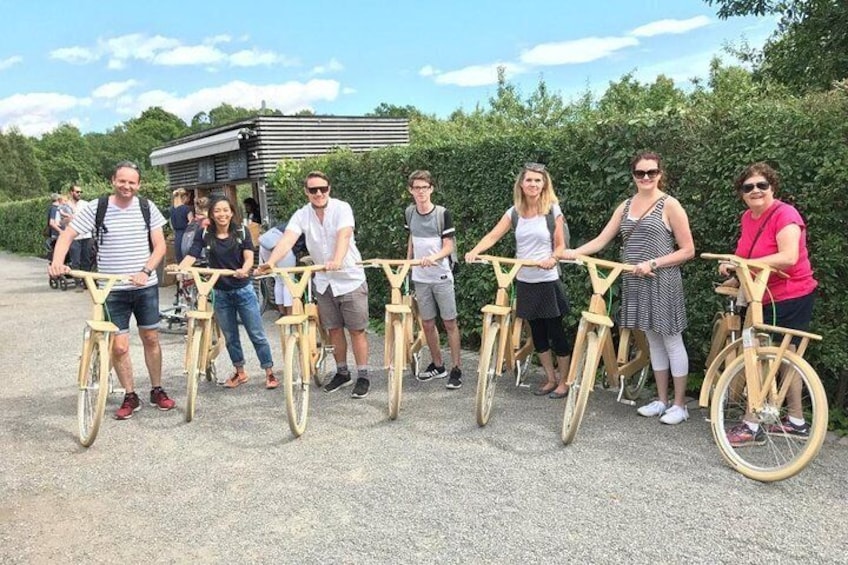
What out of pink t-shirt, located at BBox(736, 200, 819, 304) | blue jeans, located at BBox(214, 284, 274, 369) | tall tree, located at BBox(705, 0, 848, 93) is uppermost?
tall tree, located at BBox(705, 0, 848, 93)

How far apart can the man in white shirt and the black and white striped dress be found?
2103 mm

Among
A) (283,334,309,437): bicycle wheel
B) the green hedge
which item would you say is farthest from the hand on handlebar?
the green hedge

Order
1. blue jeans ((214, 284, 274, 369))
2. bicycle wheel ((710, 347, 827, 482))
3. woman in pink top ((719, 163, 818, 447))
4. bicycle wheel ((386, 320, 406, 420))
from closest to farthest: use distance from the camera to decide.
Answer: bicycle wheel ((710, 347, 827, 482)) → woman in pink top ((719, 163, 818, 447)) → bicycle wheel ((386, 320, 406, 420)) → blue jeans ((214, 284, 274, 369))

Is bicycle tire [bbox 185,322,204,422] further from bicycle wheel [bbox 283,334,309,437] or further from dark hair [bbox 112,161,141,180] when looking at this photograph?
dark hair [bbox 112,161,141,180]

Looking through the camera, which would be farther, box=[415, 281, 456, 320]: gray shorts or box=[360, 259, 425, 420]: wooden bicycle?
box=[415, 281, 456, 320]: gray shorts

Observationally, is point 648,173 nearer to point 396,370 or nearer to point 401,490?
point 396,370

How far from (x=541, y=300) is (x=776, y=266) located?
1.73 m

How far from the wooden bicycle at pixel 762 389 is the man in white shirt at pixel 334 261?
104 inches

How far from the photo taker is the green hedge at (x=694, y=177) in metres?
4.25

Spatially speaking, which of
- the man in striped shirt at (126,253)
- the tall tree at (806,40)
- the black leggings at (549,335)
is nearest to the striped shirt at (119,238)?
the man in striped shirt at (126,253)

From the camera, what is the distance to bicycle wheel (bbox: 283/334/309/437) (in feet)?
15.0

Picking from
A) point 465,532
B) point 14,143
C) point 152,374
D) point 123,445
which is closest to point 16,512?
point 123,445

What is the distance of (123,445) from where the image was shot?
470cm

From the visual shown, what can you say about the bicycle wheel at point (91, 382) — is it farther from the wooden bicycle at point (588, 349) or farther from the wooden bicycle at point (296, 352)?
the wooden bicycle at point (588, 349)
